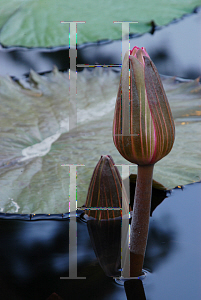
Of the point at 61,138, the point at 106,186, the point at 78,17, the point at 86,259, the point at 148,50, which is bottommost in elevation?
the point at 86,259

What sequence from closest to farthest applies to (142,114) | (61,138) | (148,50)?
(142,114) → (61,138) → (148,50)

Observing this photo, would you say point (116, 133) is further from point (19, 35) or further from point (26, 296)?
point (19, 35)

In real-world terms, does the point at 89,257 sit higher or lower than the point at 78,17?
lower

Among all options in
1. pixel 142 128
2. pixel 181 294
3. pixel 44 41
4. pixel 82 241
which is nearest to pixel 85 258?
pixel 82 241

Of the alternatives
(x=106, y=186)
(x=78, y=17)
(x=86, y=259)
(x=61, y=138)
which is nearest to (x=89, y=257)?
(x=86, y=259)

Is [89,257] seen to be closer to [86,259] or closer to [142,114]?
[86,259]

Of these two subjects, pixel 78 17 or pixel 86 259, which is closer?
pixel 86 259

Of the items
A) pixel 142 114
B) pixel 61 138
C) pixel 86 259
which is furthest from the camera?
pixel 61 138
